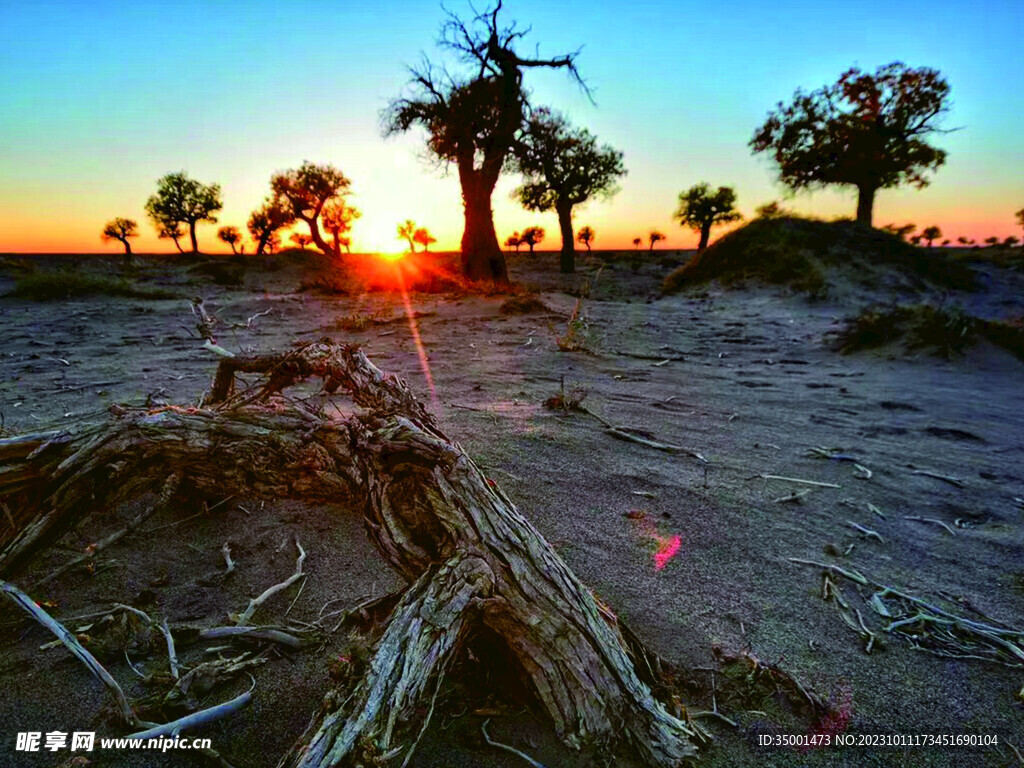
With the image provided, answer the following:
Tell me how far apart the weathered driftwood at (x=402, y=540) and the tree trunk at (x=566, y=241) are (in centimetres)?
2266

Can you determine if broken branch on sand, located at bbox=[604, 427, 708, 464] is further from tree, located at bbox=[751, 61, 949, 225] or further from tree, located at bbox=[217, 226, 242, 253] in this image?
tree, located at bbox=[217, 226, 242, 253]

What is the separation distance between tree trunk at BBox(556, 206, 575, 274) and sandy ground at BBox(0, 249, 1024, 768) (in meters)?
18.3

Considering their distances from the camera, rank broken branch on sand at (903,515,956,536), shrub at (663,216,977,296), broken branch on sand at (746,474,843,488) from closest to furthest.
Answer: broken branch on sand at (903,515,956,536)
broken branch on sand at (746,474,843,488)
shrub at (663,216,977,296)

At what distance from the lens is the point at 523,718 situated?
4.35ft

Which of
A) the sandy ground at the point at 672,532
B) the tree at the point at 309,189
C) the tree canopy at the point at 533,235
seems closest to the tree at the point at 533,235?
the tree canopy at the point at 533,235

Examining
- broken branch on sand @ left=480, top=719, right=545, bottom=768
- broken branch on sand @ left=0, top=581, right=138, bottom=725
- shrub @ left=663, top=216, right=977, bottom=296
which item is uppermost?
shrub @ left=663, top=216, right=977, bottom=296

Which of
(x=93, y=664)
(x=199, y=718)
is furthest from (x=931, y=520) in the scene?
(x=93, y=664)

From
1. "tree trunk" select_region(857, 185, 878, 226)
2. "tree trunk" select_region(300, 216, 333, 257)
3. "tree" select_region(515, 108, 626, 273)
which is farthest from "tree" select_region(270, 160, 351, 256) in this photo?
"tree trunk" select_region(857, 185, 878, 226)

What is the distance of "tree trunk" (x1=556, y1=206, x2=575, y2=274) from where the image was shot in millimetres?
23797

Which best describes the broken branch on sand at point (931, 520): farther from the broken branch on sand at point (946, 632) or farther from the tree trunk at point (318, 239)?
the tree trunk at point (318, 239)

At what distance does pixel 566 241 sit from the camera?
78.6ft

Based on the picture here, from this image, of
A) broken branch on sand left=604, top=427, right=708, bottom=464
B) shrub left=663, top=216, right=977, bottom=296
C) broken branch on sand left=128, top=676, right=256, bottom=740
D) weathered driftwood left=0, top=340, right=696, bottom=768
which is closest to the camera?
weathered driftwood left=0, top=340, right=696, bottom=768

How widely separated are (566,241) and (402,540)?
23942 millimetres

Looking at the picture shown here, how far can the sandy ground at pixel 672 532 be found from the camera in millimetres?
1366
